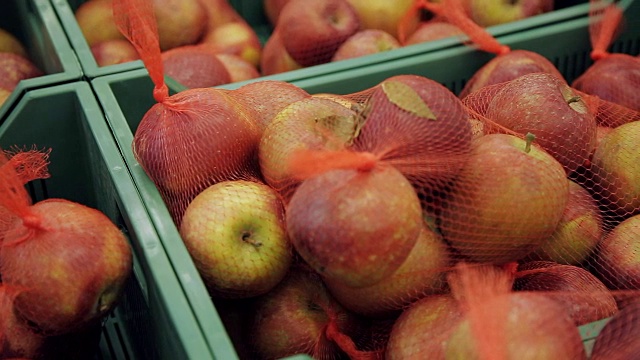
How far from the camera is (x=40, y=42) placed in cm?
198

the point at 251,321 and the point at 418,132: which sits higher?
the point at 418,132

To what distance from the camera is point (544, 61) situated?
5.65 feet

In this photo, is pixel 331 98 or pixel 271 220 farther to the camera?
pixel 331 98

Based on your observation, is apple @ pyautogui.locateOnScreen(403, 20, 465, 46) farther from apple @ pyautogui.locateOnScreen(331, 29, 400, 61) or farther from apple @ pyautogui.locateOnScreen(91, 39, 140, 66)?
apple @ pyautogui.locateOnScreen(91, 39, 140, 66)

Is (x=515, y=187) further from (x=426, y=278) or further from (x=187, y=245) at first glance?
(x=187, y=245)

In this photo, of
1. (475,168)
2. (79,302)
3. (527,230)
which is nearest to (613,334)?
(527,230)

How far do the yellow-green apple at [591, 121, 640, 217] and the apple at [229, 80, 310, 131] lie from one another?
1.86 feet

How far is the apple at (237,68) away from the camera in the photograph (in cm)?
199

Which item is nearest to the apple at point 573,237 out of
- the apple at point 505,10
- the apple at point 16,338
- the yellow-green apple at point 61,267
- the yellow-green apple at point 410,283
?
the yellow-green apple at point 410,283

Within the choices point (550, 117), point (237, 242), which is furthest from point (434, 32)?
point (237, 242)

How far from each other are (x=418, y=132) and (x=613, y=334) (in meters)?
0.39

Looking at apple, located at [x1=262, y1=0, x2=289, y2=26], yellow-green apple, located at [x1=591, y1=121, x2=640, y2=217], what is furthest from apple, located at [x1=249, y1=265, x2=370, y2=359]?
apple, located at [x1=262, y1=0, x2=289, y2=26]

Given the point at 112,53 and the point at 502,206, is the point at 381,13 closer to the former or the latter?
the point at 112,53

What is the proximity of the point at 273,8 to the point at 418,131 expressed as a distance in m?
1.39
